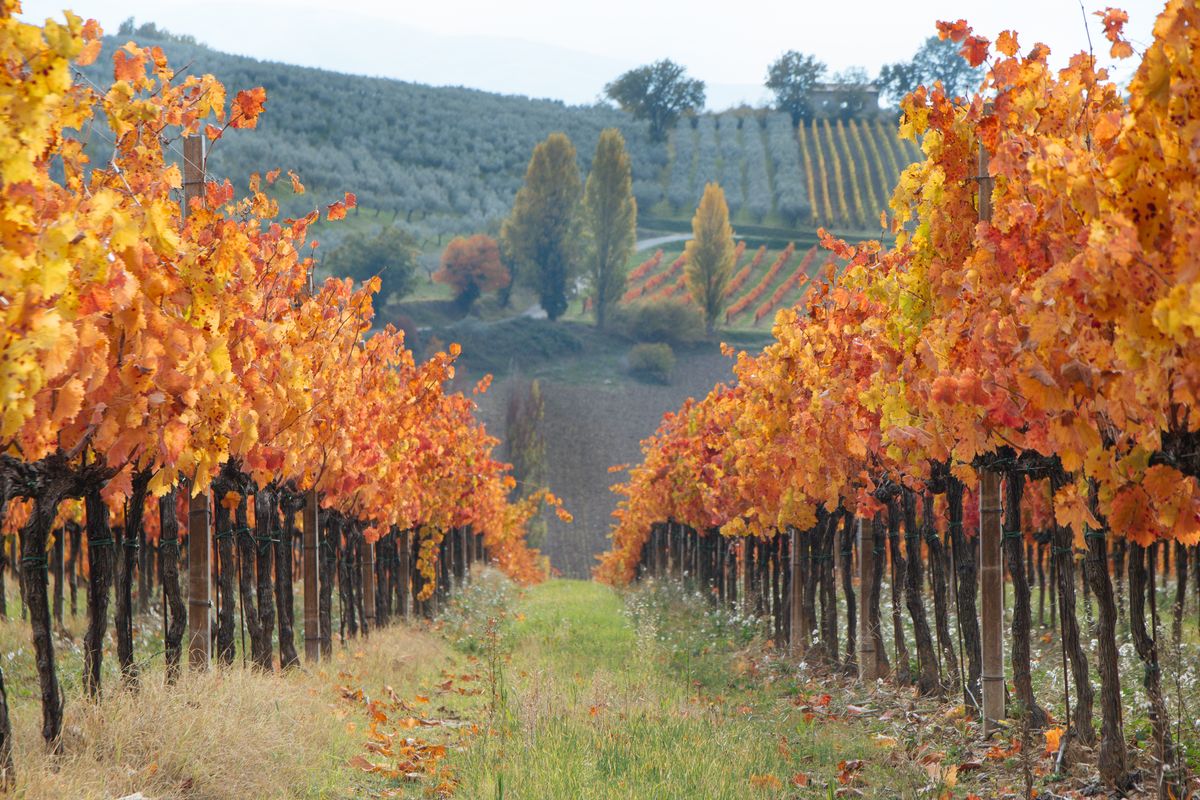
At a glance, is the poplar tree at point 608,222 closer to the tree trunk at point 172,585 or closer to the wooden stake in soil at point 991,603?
the wooden stake in soil at point 991,603

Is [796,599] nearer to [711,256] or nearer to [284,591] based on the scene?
[284,591]

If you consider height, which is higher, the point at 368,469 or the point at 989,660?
the point at 368,469

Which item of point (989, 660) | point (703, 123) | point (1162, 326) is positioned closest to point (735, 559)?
point (989, 660)

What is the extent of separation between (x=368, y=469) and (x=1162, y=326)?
31.9 ft

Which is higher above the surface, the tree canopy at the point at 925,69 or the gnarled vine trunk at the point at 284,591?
the tree canopy at the point at 925,69

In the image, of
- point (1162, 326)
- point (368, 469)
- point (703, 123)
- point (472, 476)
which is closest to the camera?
point (1162, 326)

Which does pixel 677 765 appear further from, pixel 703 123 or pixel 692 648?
pixel 703 123

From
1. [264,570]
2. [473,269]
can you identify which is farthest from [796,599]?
[473,269]

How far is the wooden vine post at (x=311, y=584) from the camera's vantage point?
40.2ft

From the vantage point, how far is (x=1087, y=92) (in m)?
7.46

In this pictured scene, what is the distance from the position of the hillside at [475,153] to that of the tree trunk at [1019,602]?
85.1 meters

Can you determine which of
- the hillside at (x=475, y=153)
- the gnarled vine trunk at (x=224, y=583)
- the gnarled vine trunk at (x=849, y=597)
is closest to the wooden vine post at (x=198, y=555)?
the gnarled vine trunk at (x=224, y=583)

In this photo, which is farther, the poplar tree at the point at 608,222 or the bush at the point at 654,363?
the poplar tree at the point at 608,222

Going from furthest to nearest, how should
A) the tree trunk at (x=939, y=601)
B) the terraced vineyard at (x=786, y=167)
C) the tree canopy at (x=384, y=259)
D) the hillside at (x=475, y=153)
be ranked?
1. the terraced vineyard at (x=786, y=167)
2. the hillside at (x=475, y=153)
3. the tree canopy at (x=384, y=259)
4. the tree trunk at (x=939, y=601)
